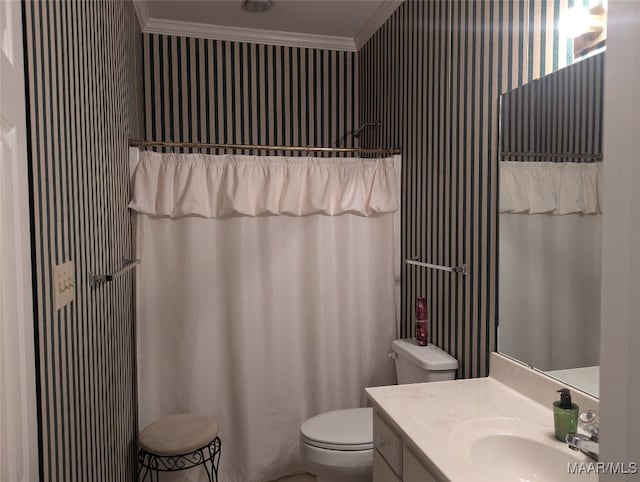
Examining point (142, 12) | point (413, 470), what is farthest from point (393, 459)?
point (142, 12)

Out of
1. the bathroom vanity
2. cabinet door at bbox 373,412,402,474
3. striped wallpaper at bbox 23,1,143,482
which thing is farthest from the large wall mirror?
striped wallpaper at bbox 23,1,143,482

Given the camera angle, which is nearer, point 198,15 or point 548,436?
point 548,436

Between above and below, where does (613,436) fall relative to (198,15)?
below

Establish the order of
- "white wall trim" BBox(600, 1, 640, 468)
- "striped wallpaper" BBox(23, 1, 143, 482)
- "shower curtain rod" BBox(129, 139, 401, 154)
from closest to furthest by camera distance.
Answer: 1. "white wall trim" BBox(600, 1, 640, 468)
2. "striped wallpaper" BBox(23, 1, 143, 482)
3. "shower curtain rod" BBox(129, 139, 401, 154)

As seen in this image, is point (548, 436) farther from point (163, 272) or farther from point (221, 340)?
point (163, 272)

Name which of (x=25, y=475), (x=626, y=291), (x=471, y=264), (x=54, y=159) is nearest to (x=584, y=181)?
(x=471, y=264)

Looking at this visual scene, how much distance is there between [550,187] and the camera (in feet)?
4.68

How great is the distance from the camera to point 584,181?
1298mm

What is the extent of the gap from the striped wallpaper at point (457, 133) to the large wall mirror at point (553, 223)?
0.25ft

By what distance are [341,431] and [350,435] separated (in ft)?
0.17

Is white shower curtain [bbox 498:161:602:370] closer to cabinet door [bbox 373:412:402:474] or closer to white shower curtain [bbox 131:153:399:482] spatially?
cabinet door [bbox 373:412:402:474]

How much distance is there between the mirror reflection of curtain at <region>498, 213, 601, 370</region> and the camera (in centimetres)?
128

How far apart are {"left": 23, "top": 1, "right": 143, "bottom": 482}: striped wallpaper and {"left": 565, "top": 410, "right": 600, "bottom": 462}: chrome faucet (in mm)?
1166

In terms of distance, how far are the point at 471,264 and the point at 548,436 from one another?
0.73 m
